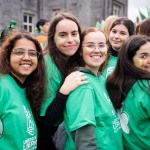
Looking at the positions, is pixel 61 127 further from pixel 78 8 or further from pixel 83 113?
pixel 78 8

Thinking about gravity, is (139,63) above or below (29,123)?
above

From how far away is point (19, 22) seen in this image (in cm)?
1325

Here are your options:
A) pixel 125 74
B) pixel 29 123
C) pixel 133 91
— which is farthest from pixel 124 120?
pixel 29 123

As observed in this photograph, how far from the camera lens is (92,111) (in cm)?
195

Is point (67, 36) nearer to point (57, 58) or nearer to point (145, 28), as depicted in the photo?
point (57, 58)

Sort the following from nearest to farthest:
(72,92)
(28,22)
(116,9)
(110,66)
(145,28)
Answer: (72,92)
(145,28)
(110,66)
(28,22)
(116,9)

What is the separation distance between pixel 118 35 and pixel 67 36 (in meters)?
1.17

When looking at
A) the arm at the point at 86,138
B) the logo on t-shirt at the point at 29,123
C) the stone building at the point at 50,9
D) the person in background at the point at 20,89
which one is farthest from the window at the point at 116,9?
the arm at the point at 86,138

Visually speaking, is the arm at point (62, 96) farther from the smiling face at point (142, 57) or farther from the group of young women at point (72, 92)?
the smiling face at point (142, 57)

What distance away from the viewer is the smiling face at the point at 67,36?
2.43 meters

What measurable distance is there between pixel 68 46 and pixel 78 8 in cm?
1306

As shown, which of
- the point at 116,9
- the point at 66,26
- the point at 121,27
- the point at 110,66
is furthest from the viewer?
the point at 116,9

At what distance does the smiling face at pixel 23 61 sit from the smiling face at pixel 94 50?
43 centimetres

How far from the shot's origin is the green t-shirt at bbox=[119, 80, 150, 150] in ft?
6.94
